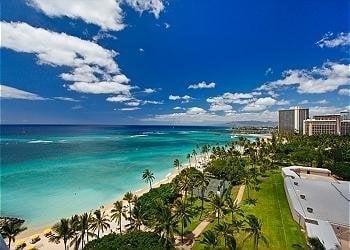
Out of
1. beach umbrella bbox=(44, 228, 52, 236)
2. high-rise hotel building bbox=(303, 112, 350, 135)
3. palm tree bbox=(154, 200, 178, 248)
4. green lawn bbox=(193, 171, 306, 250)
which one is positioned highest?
high-rise hotel building bbox=(303, 112, 350, 135)

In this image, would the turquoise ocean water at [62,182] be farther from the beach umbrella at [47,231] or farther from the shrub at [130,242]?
the shrub at [130,242]

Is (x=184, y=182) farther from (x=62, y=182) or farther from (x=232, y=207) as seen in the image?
(x=62, y=182)

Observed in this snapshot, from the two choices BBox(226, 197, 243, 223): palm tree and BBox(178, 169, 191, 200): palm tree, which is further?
BBox(178, 169, 191, 200): palm tree

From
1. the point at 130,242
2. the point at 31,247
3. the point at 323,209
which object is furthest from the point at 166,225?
the point at 323,209

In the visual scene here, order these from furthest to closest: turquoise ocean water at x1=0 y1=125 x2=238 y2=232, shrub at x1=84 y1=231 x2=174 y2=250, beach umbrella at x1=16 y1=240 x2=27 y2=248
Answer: turquoise ocean water at x1=0 y1=125 x2=238 y2=232 < beach umbrella at x1=16 y1=240 x2=27 y2=248 < shrub at x1=84 y1=231 x2=174 y2=250

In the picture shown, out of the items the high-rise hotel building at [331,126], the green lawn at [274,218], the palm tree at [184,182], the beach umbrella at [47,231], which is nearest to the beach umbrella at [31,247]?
the beach umbrella at [47,231]

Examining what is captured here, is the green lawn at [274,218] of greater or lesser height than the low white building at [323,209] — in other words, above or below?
below

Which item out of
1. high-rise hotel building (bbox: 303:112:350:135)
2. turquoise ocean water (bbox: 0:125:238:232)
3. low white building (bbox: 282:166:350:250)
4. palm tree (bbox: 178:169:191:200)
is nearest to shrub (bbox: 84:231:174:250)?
low white building (bbox: 282:166:350:250)

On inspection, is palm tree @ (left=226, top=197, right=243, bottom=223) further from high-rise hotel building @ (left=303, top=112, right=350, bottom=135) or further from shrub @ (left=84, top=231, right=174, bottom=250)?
high-rise hotel building @ (left=303, top=112, right=350, bottom=135)

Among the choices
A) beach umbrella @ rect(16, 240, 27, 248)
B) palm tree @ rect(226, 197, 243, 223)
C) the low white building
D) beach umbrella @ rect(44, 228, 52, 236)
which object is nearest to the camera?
the low white building
